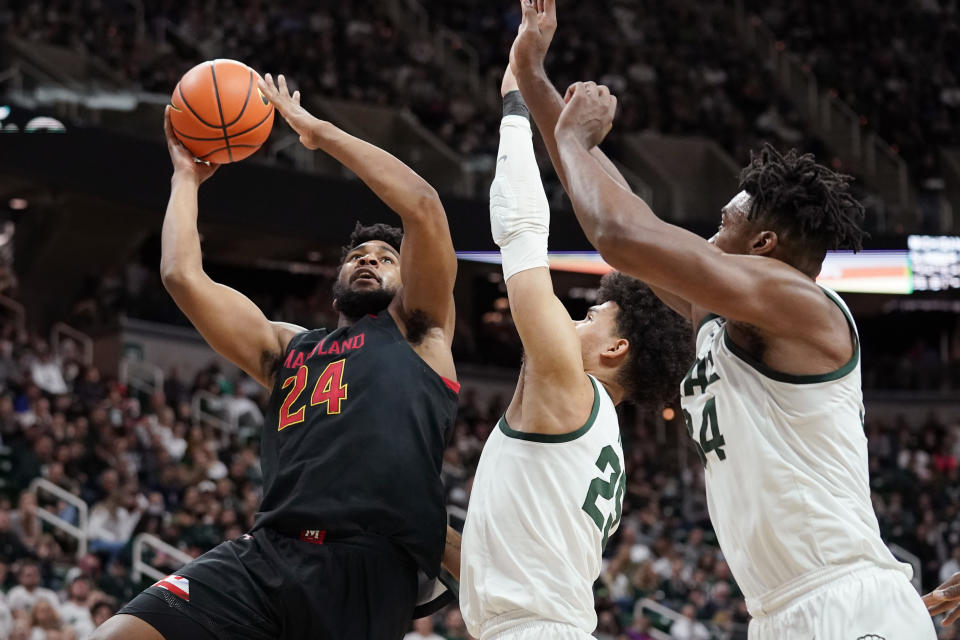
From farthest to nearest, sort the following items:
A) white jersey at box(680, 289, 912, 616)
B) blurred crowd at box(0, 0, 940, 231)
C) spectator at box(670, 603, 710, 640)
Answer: blurred crowd at box(0, 0, 940, 231), spectator at box(670, 603, 710, 640), white jersey at box(680, 289, 912, 616)

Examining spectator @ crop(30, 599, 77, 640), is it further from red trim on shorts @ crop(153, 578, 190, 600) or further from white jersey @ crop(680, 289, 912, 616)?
white jersey @ crop(680, 289, 912, 616)

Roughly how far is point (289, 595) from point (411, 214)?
118 cm

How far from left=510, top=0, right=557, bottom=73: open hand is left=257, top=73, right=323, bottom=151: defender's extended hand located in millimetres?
649

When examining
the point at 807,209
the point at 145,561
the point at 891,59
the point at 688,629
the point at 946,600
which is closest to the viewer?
the point at 807,209

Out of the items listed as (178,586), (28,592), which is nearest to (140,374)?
(28,592)

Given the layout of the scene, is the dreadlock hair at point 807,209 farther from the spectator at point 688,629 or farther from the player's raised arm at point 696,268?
the spectator at point 688,629

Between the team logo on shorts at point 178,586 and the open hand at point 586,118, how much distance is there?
170 cm

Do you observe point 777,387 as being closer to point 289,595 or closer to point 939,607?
point 939,607

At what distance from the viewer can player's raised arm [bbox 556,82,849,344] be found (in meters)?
2.87

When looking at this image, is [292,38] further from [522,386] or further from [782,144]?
[522,386]

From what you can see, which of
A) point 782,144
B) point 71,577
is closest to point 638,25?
point 782,144

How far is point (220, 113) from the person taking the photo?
14.3ft

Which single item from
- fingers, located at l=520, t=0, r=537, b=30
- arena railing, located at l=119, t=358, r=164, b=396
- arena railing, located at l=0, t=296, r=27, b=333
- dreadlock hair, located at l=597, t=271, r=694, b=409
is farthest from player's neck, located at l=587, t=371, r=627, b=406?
arena railing, located at l=0, t=296, r=27, b=333

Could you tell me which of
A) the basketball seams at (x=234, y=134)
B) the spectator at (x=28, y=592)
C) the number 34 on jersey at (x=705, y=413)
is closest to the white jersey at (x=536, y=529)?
the number 34 on jersey at (x=705, y=413)
